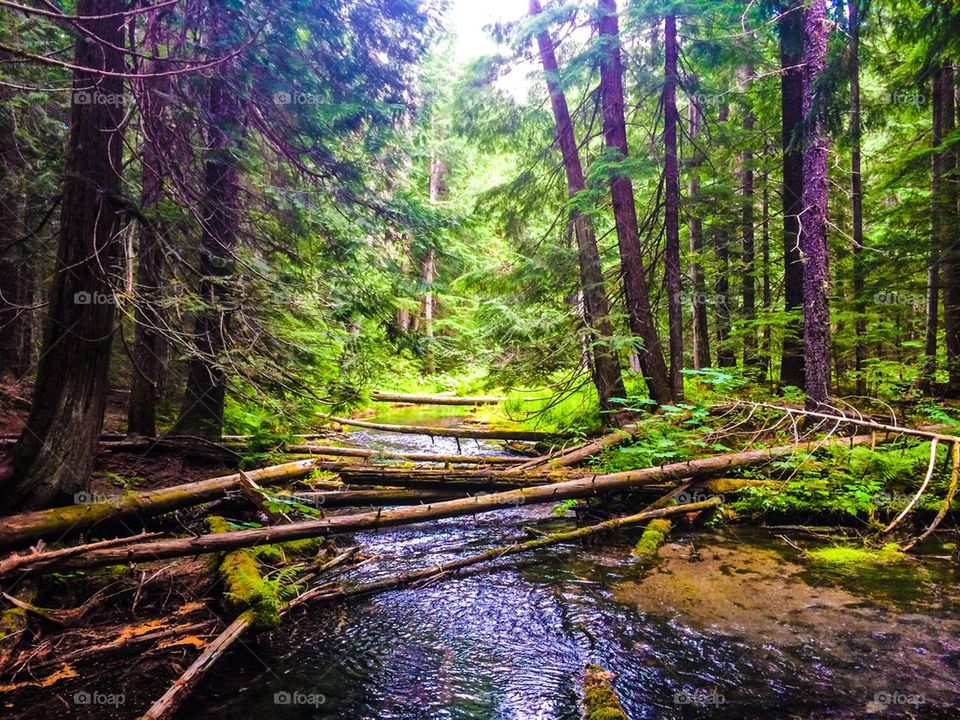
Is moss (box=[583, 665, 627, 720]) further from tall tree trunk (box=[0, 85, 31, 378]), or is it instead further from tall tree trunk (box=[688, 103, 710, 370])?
tall tree trunk (box=[688, 103, 710, 370])

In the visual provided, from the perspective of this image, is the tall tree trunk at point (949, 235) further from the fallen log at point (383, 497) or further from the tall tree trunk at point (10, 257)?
the tall tree trunk at point (10, 257)

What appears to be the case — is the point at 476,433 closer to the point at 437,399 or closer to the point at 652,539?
the point at 437,399

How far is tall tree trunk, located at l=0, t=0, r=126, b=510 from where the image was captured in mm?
5391

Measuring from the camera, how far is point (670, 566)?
233 inches

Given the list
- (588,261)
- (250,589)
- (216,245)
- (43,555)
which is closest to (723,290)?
(588,261)

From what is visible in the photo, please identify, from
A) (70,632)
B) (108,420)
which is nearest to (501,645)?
(70,632)

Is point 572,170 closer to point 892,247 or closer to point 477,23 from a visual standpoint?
point 477,23

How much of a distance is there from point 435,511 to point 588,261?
6.79 m

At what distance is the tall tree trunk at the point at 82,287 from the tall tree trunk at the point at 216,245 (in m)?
1.00

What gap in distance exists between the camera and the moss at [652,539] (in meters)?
6.20

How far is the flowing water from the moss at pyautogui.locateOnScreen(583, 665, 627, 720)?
257 millimetres

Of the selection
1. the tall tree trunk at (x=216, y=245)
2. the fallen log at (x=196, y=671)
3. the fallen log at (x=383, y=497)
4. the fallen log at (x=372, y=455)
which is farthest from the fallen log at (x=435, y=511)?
the fallen log at (x=372, y=455)

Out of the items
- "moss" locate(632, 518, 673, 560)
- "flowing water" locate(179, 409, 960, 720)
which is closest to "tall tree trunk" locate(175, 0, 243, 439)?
"flowing water" locate(179, 409, 960, 720)

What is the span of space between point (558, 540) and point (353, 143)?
7.71 metres
